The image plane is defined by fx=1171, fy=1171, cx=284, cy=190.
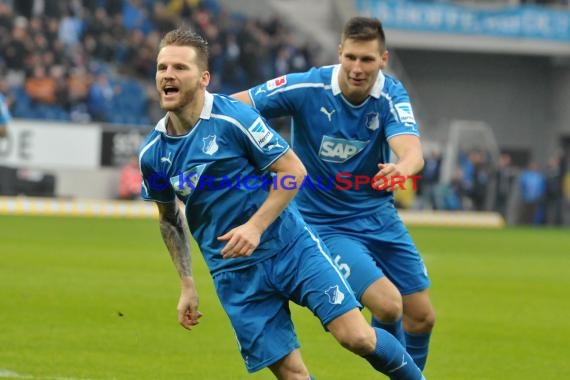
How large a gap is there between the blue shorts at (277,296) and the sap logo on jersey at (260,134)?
538 millimetres

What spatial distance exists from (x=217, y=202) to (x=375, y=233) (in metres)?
1.81

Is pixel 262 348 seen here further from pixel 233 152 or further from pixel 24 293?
pixel 24 293

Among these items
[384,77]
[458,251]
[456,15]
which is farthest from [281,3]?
[384,77]

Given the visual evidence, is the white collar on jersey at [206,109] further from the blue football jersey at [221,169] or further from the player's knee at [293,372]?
the player's knee at [293,372]

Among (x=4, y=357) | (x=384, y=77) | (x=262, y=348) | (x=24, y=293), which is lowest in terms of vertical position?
(x=24, y=293)

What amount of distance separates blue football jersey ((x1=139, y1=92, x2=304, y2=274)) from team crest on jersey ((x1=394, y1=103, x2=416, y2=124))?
4.88 ft

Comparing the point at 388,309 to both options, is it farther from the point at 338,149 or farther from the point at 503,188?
the point at 503,188

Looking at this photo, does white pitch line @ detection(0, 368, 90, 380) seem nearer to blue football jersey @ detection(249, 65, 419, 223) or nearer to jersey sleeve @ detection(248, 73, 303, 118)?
blue football jersey @ detection(249, 65, 419, 223)

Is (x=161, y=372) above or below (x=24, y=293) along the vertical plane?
above

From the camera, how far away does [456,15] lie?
118ft

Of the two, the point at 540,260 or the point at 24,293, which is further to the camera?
the point at 540,260

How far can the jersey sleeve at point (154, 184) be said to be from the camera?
233 inches

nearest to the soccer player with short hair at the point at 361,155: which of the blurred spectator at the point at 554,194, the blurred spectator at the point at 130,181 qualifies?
the blurred spectator at the point at 130,181

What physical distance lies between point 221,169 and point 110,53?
23000 millimetres
